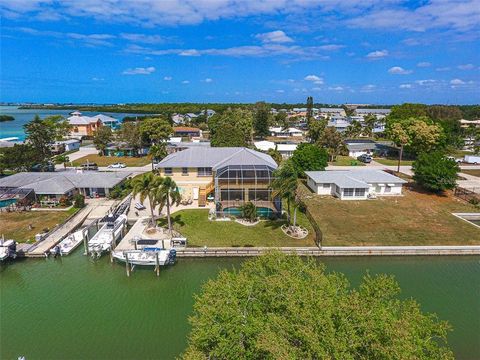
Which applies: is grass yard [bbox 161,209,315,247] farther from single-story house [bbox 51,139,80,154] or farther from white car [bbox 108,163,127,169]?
single-story house [bbox 51,139,80,154]

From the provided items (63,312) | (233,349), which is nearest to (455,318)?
(233,349)

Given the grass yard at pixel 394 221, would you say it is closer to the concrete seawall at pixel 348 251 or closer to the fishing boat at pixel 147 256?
the concrete seawall at pixel 348 251

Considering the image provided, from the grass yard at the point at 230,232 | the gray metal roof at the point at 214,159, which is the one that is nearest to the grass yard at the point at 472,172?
the gray metal roof at the point at 214,159

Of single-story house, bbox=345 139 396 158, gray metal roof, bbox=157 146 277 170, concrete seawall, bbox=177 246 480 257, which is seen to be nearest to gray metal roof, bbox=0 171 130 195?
gray metal roof, bbox=157 146 277 170

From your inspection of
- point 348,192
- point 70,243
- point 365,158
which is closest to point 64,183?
point 70,243

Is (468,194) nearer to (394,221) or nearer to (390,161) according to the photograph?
(394,221)
